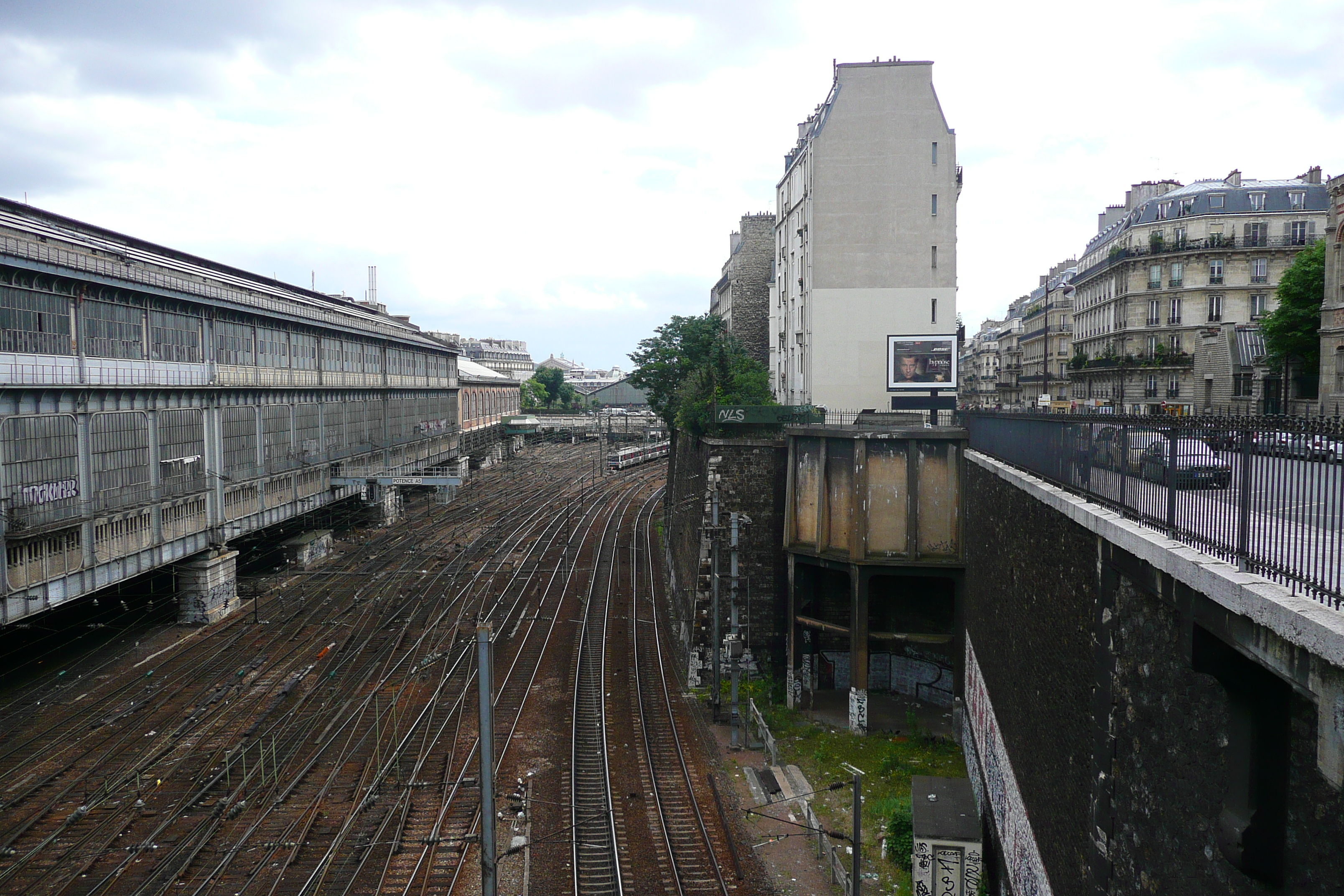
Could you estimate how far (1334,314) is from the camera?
27.2m

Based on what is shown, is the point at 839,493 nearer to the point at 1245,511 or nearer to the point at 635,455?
the point at 1245,511

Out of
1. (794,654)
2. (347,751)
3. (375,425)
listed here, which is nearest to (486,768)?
(347,751)

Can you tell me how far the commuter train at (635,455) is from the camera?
3260 inches

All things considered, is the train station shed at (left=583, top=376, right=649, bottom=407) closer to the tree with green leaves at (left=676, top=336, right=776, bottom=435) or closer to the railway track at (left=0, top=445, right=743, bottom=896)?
the tree with green leaves at (left=676, top=336, right=776, bottom=435)

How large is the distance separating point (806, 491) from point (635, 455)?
59.5m

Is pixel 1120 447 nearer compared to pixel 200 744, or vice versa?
pixel 1120 447

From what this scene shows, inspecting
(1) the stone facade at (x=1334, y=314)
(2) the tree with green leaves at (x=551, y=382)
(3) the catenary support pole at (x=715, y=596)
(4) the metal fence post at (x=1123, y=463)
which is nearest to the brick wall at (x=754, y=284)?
(3) the catenary support pole at (x=715, y=596)

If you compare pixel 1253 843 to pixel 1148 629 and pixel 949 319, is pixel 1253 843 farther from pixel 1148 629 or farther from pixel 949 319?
pixel 949 319

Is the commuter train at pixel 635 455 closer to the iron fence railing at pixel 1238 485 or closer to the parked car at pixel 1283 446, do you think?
the iron fence railing at pixel 1238 485

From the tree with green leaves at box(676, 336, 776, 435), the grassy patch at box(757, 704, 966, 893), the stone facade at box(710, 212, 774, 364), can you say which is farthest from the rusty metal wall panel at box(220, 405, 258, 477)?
the stone facade at box(710, 212, 774, 364)

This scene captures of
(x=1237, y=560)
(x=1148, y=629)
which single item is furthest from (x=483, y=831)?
(x=1237, y=560)

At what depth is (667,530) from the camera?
153ft

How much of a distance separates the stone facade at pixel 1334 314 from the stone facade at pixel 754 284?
138 feet

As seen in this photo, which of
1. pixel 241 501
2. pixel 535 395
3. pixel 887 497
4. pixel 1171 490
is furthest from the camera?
pixel 535 395
